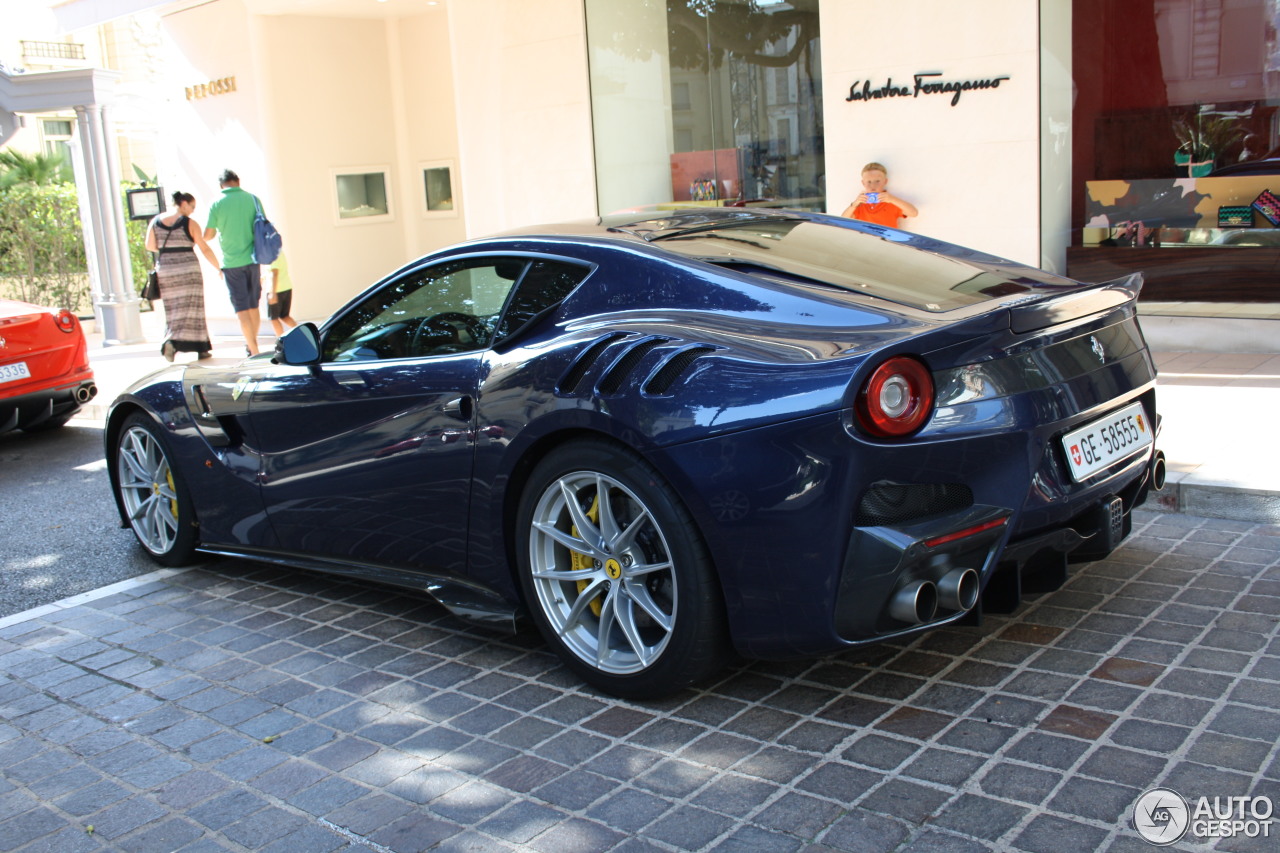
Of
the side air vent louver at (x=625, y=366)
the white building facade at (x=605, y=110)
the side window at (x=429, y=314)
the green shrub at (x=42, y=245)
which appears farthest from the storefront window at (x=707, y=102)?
the green shrub at (x=42, y=245)

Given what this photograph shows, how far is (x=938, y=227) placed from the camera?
9984 millimetres

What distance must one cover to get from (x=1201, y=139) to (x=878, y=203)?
259cm

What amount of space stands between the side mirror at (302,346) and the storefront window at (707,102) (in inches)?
262

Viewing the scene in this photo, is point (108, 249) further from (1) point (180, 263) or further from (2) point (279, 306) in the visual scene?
(1) point (180, 263)

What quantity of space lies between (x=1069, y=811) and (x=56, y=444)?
875 centimetres

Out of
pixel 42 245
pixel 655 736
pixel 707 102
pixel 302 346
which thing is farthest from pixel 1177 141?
pixel 42 245

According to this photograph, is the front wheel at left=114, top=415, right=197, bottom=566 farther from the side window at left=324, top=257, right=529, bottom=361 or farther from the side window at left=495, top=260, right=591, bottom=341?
the side window at left=495, top=260, right=591, bottom=341

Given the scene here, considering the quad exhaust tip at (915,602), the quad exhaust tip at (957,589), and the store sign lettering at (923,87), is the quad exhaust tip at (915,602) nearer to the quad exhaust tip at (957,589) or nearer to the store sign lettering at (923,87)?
the quad exhaust tip at (957,589)

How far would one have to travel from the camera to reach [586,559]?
3758mm

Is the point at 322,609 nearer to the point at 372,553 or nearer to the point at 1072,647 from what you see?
the point at 372,553

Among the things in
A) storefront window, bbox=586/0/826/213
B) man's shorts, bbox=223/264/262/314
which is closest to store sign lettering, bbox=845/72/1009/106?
storefront window, bbox=586/0/826/213

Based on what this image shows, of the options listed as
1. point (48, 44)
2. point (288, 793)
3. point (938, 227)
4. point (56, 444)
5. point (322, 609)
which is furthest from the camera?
point (48, 44)

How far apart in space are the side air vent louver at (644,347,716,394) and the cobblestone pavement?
997mm

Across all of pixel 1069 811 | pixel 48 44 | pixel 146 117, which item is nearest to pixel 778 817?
pixel 1069 811
